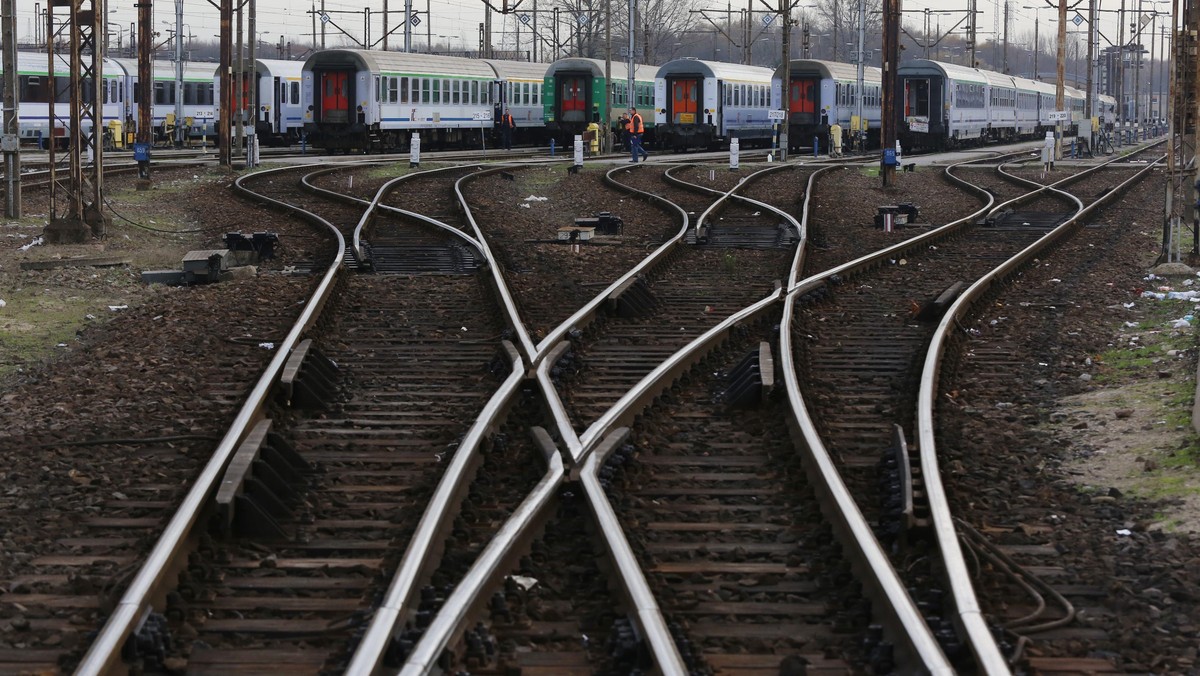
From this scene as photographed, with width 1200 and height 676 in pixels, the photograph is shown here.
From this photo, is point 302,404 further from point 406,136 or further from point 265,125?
point 265,125

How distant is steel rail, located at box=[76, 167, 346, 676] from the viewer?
468 centimetres

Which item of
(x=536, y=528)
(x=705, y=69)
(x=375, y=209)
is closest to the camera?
(x=536, y=528)

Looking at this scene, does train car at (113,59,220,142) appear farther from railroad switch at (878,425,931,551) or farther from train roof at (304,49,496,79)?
railroad switch at (878,425,931,551)

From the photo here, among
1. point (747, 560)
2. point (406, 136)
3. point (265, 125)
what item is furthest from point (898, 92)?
point (747, 560)

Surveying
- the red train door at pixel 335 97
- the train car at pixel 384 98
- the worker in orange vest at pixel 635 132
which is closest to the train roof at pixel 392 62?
the train car at pixel 384 98

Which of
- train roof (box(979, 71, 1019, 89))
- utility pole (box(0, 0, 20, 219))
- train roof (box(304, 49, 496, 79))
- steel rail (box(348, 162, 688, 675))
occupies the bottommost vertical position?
steel rail (box(348, 162, 688, 675))

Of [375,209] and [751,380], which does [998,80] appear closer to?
[375,209]

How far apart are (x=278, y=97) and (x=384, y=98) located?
25.9ft

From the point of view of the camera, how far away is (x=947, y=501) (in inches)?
262

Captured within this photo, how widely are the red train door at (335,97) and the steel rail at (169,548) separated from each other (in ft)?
118

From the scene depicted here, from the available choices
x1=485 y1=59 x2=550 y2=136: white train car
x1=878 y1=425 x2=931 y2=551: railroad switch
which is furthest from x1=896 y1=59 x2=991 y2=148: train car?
x1=878 y1=425 x2=931 y2=551: railroad switch

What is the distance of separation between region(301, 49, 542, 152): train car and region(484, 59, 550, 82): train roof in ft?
5.47

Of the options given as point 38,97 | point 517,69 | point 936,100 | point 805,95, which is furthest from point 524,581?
point 517,69

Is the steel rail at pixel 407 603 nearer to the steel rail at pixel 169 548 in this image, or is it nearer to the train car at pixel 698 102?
the steel rail at pixel 169 548
